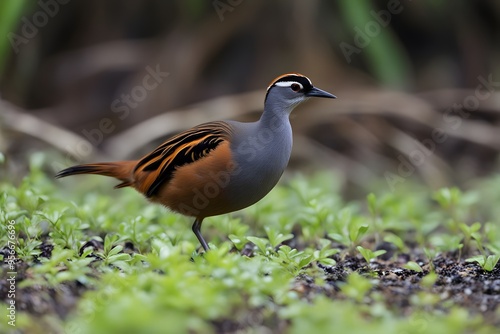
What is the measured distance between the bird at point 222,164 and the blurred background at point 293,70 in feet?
10.2

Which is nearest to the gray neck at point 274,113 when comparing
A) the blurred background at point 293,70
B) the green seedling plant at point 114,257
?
the green seedling plant at point 114,257

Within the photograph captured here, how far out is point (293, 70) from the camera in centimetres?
990

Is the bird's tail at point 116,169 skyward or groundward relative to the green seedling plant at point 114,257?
skyward

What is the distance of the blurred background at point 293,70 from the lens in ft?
30.0

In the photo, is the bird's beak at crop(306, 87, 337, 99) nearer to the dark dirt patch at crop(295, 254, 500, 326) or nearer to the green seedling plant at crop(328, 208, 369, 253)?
the green seedling plant at crop(328, 208, 369, 253)

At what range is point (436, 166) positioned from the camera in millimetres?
8922

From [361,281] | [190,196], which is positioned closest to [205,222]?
[190,196]

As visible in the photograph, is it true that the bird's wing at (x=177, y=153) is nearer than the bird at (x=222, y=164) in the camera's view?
No

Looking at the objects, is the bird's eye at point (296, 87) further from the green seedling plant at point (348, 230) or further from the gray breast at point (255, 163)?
the green seedling plant at point (348, 230)

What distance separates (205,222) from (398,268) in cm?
171

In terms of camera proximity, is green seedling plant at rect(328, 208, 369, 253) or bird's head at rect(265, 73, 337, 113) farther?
bird's head at rect(265, 73, 337, 113)

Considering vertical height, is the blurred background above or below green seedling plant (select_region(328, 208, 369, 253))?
above

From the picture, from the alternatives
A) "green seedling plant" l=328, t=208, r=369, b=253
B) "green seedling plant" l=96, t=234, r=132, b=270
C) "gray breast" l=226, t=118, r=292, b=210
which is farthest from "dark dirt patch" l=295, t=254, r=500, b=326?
"green seedling plant" l=96, t=234, r=132, b=270

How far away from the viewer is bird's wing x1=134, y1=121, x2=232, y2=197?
515cm
